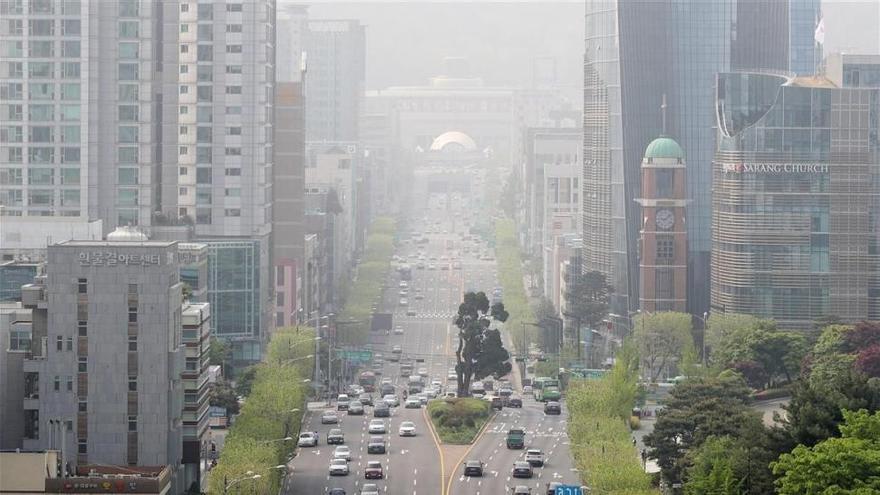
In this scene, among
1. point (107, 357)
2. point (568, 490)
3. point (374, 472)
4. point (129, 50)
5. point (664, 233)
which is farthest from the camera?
point (664, 233)

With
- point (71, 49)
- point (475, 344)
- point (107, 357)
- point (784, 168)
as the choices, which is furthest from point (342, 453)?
point (784, 168)

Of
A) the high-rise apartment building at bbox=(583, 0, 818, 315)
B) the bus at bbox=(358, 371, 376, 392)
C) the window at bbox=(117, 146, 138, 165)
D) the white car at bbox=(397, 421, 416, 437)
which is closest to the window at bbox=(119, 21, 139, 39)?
the window at bbox=(117, 146, 138, 165)

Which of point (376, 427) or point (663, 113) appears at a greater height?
point (663, 113)

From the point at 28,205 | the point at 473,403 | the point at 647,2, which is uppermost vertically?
the point at 647,2

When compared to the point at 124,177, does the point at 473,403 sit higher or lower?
lower

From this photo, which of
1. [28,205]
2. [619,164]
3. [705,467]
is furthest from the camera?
[619,164]

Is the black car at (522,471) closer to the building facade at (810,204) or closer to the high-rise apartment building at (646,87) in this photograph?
the building facade at (810,204)

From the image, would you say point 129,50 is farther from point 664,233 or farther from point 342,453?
point 342,453

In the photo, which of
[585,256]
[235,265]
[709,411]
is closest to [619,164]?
[585,256]

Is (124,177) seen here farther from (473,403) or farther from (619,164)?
(619,164)
